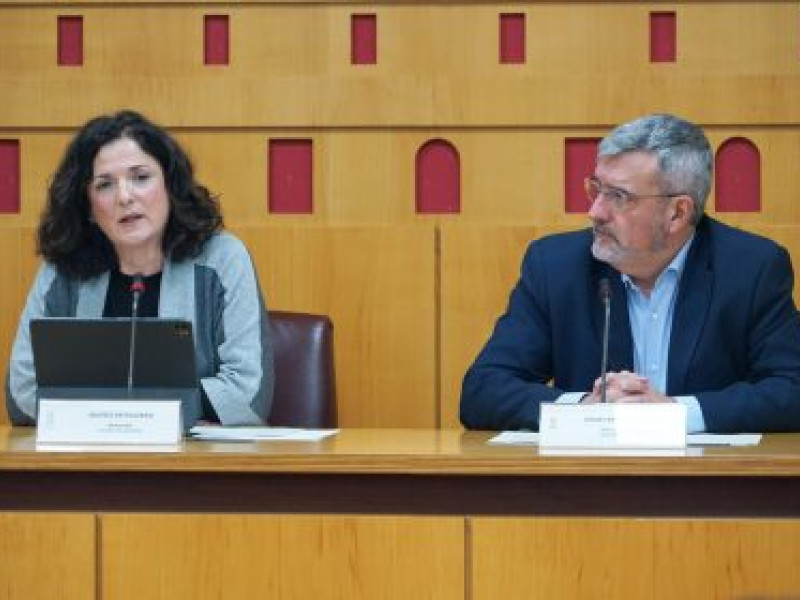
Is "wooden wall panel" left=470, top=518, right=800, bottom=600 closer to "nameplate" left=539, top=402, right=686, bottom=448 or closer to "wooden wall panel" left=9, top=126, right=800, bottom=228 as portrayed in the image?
"nameplate" left=539, top=402, right=686, bottom=448

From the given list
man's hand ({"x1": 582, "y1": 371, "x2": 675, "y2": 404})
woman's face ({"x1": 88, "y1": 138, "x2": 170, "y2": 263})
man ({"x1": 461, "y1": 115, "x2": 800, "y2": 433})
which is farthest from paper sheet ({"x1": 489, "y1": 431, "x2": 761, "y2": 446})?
woman's face ({"x1": 88, "y1": 138, "x2": 170, "y2": 263})

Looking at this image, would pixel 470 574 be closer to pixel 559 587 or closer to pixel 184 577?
pixel 559 587

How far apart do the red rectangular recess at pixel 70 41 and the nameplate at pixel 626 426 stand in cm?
213

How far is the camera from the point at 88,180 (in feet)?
10.2

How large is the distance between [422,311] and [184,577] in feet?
4.98

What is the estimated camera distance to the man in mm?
2727

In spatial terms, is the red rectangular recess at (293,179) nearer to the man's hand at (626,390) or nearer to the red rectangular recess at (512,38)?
the red rectangular recess at (512,38)

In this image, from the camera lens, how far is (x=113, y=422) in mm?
2203

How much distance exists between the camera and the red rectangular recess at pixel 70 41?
12.8ft

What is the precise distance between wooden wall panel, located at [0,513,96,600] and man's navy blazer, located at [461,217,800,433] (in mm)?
813

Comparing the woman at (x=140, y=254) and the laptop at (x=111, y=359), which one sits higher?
the woman at (x=140, y=254)

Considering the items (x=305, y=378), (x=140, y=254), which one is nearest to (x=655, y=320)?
(x=305, y=378)

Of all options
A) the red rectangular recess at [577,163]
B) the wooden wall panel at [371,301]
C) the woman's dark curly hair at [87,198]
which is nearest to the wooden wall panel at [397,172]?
the red rectangular recess at [577,163]

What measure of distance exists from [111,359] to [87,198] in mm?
882
